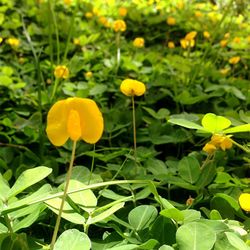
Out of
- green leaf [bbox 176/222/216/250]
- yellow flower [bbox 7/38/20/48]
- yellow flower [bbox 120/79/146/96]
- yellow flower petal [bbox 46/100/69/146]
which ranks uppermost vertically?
yellow flower petal [bbox 46/100/69/146]

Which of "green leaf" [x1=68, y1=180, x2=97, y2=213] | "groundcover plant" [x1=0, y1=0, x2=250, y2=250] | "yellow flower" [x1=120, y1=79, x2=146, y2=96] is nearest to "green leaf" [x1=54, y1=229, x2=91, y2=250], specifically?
"groundcover plant" [x1=0, y1=0, x2=250, y2=250]

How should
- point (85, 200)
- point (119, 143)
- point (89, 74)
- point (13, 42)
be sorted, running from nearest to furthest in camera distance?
point (85, 200), point (119, 143), point (89, 74), point (13, 42)

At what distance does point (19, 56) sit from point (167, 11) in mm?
1341

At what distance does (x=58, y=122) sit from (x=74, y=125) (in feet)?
0.08

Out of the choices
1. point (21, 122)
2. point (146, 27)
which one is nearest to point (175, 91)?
point (21, 122)

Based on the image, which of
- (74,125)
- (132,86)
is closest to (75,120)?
(74,125)

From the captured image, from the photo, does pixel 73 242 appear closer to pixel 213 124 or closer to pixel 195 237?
pixel 195 237

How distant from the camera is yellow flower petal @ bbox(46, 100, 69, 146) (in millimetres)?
620

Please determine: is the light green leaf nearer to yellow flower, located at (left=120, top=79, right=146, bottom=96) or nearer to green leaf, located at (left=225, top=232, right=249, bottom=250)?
green leaf, located at (left=225, top=232, right=249, bottom=250)

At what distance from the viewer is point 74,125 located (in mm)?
617

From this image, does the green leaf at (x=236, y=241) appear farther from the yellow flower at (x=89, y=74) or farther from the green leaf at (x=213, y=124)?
the yellow flower at (x=89, y=74)

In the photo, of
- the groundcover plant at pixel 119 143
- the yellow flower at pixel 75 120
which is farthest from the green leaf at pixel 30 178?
the yellow flower at pixel 75 120

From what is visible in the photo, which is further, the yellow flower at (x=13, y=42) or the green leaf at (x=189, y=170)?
the yellow flower at (x=13, y=42)

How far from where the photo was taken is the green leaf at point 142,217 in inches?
28.7
